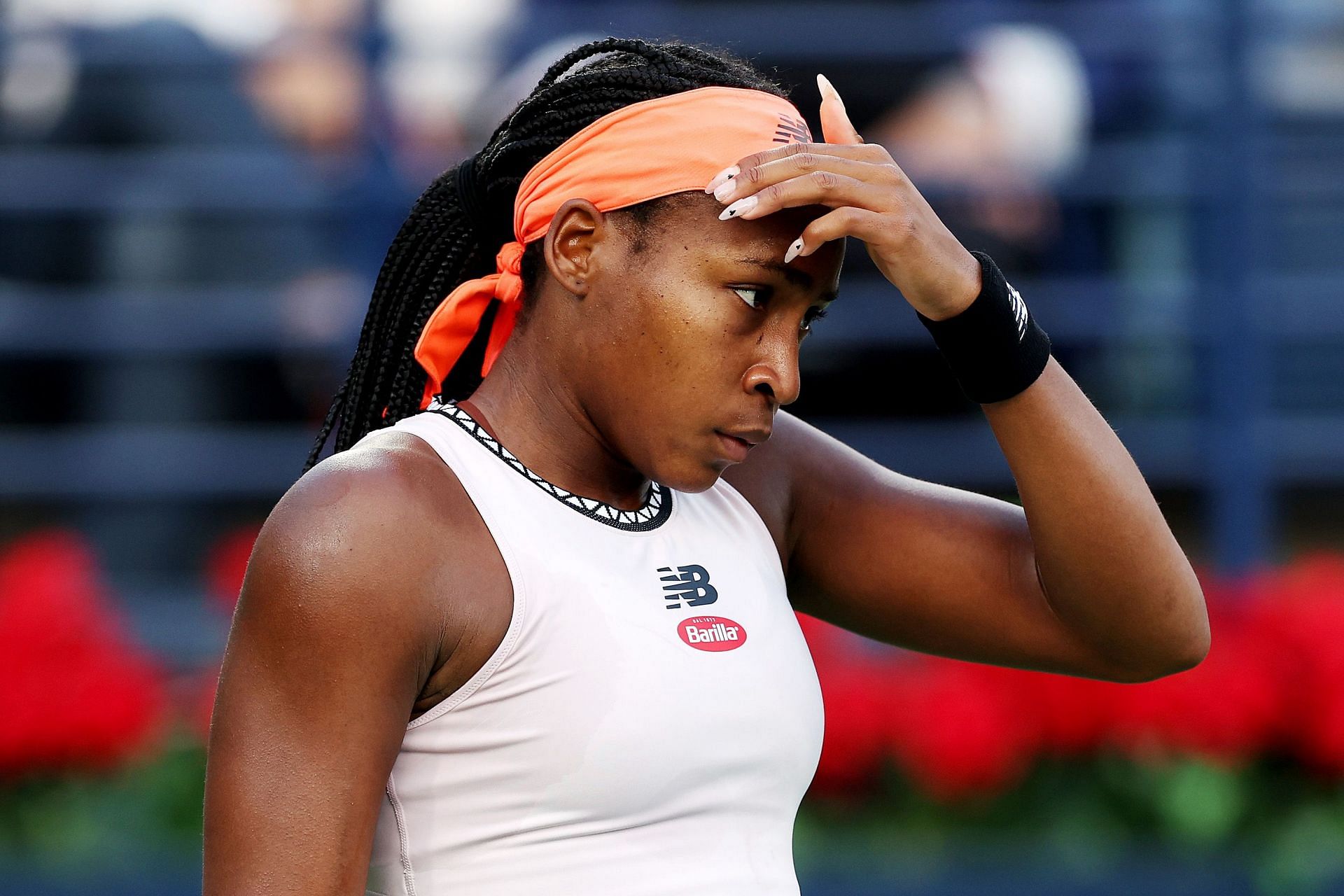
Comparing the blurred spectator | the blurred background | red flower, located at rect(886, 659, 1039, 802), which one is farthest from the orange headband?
the blurred spectator

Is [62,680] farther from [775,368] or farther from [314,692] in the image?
[775,368]

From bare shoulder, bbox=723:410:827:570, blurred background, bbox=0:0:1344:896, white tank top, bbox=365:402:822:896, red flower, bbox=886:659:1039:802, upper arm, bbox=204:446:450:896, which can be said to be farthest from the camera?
blurred background, bbox=0:0:1344:896

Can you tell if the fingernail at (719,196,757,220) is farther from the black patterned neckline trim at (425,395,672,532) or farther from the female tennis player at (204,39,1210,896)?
the black patterned neckline trim at (425,395,672,532)

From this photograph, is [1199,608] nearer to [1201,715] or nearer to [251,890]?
[251,890]

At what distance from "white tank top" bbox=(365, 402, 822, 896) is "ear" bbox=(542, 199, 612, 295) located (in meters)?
0.21

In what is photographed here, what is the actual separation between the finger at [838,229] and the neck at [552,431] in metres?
0.31

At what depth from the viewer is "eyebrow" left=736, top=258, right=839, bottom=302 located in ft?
6.17

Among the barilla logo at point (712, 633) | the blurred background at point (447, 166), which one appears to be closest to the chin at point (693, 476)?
the barilla logo at point (712, 633)

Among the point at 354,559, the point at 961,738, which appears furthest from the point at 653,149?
the point at 961,738

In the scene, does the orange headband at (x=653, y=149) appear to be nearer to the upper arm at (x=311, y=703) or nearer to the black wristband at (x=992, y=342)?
the black wristband at (x=992, y=342)

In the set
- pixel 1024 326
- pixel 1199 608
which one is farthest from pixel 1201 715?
pixel 1024 326

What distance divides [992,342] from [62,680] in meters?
2.45

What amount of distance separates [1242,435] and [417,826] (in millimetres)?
3905

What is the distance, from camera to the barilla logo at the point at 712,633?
190 centimetres
